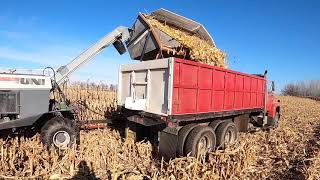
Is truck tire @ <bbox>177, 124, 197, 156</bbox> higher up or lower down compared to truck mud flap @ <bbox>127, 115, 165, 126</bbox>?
lower down

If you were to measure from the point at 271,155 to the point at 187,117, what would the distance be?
95.7 inches

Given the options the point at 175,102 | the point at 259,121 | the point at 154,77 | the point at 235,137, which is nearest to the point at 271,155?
the point at 235,137

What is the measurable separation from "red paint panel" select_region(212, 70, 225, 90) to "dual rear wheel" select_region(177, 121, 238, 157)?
3.35ft

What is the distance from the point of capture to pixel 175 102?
744 centimetres

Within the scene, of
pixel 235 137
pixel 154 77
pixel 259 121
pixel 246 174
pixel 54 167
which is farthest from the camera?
pixel 259 121

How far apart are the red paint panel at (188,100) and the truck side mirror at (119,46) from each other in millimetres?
2857

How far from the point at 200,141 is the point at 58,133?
3.33 meters

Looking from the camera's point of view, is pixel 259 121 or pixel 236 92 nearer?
pixel 236 92

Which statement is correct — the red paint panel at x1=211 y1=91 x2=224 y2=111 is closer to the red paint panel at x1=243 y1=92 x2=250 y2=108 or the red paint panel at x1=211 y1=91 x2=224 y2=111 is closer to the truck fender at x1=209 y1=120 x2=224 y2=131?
the truck fender at x1=209 y1=120 x2=224 y2=131

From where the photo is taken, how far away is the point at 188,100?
7.82 meters

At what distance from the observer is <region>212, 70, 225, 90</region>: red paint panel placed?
8736 millimetres

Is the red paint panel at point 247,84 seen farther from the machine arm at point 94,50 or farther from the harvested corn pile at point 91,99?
the harvested corn pile at point 91,99

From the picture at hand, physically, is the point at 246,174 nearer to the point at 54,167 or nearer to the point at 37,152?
the point at 54,167

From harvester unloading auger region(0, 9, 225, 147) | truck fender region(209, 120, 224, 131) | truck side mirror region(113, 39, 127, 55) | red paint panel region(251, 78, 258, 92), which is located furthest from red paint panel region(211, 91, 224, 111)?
truck side mirror region(113, 39, 127, 55)
